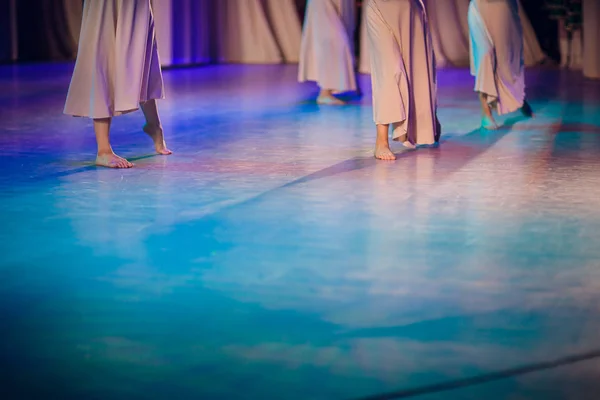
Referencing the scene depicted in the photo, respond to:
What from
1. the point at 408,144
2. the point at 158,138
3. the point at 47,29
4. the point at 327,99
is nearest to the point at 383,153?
the point at 408,144

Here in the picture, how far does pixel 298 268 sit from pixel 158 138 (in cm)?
253

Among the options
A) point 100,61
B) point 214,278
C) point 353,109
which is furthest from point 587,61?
point 214,278

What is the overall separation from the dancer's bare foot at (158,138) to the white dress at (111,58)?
0.43 metres

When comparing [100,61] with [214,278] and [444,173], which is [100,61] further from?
[214,278]

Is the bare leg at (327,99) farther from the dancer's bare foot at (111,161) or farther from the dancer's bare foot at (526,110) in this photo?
the dancer's bare foot at (111,161)

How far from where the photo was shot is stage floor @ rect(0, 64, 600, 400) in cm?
225

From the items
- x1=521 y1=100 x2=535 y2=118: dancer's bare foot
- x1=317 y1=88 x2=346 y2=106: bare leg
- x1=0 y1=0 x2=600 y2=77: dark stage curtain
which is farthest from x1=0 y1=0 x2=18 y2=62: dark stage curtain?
x1=521 y1=100 x2=535 y2=118: dancer's bare foot

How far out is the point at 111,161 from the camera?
5055 millimetres

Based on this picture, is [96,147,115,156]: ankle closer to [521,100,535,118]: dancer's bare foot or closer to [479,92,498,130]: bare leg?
[479,92,498,130]: bare leg

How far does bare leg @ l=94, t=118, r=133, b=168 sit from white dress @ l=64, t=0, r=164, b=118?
0.09 m

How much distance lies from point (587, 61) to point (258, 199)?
706cm

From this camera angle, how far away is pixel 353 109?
7.90 m

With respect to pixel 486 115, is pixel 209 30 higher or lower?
higher

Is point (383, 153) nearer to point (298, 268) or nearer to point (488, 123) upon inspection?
point (488, 123)
